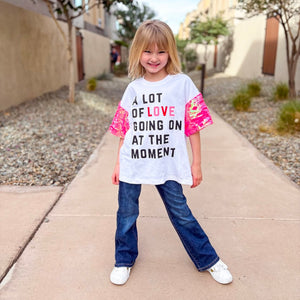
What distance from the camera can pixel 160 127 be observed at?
6.40 feet

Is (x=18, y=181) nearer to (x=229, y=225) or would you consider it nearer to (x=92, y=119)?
(x=229, y=225)

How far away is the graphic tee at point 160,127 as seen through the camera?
195 centimetres

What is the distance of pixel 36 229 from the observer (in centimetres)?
278

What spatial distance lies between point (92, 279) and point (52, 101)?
25.8 ft

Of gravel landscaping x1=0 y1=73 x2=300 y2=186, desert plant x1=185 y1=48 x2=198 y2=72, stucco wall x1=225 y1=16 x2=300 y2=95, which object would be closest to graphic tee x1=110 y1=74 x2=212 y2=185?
gravel landscaping x1=0 y1=73 x2=300 y2=186

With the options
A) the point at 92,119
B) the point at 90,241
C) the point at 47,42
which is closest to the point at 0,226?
the point at 90,241

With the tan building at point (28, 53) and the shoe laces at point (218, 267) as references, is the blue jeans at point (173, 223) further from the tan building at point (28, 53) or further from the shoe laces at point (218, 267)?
the tan building at point (28, 53)

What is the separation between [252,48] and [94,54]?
8.53 m

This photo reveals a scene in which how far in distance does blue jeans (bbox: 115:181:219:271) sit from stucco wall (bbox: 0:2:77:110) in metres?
6.47

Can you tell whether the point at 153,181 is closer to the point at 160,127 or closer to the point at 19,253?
the point at 160,127

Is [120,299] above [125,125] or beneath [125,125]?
beneath

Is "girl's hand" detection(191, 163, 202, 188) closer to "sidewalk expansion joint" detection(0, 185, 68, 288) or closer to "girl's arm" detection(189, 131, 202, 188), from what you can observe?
"girl's arm" detection(189, 131, 202, 188)

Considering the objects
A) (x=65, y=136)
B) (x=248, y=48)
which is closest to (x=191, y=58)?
(x=248, y=48)

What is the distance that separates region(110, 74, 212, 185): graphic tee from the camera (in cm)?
195
